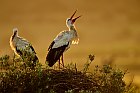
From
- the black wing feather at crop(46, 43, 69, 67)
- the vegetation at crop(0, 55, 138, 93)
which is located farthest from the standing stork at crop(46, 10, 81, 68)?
the vegetation at crop(0, 55, 138, 93)

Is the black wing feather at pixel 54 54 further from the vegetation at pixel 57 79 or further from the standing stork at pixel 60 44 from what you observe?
the vegetation at pixel 57 79

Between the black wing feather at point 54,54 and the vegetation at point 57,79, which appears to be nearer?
the vegetation at point 57,79

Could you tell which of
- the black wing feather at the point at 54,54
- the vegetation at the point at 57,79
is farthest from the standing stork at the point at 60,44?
the vegetation at the point at 57,79

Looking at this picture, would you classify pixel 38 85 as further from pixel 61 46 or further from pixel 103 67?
pixel 61 46

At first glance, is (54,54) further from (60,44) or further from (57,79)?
(57,79)

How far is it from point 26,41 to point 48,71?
3945mm

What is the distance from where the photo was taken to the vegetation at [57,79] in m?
10.8

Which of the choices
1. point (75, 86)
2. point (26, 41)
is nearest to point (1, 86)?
point (75, 86)

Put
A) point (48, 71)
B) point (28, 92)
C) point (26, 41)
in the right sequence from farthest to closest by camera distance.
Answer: point (26, 41), point (48, 71), point (28, 92)

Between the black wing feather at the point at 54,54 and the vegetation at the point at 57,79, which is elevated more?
the black wing feather at the point at 54,54

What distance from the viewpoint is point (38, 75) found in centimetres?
1088

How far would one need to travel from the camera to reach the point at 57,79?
11266 mm

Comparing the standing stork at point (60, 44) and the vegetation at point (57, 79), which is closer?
the vegetation at point (57, 79)

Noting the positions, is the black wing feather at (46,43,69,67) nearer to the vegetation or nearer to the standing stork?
the standing stork
